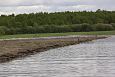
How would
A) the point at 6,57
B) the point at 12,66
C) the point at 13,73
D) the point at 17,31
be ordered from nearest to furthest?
the point at 13,73 < the point at 12,66 < the point at 6,57 < the point at 17,31

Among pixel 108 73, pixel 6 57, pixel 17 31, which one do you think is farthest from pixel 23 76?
pixel 17 31

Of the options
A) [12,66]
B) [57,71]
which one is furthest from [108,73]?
[12,66]

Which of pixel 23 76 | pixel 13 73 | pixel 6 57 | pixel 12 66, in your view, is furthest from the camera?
pixel 6 57

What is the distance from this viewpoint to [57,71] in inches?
1185

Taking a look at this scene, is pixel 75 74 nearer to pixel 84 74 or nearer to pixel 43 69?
pixel 84 74

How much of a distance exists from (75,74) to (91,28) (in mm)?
146828

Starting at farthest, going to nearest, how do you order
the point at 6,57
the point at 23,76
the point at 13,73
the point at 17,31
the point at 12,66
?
1. the point at 17,31
2. the point at 6,57
3. the point at 12,66
4. the point at 13,73
5. the point at 23,76

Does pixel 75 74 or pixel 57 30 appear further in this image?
pixel 57 30

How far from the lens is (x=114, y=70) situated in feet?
96.6

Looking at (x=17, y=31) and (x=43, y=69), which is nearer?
(x=43, y=69)

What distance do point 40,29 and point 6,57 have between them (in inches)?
5189

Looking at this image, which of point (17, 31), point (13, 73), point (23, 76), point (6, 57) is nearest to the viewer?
point (23, 76)

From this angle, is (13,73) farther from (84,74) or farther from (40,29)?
(40,29)

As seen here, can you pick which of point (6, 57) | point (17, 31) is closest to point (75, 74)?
point (6, 57)
